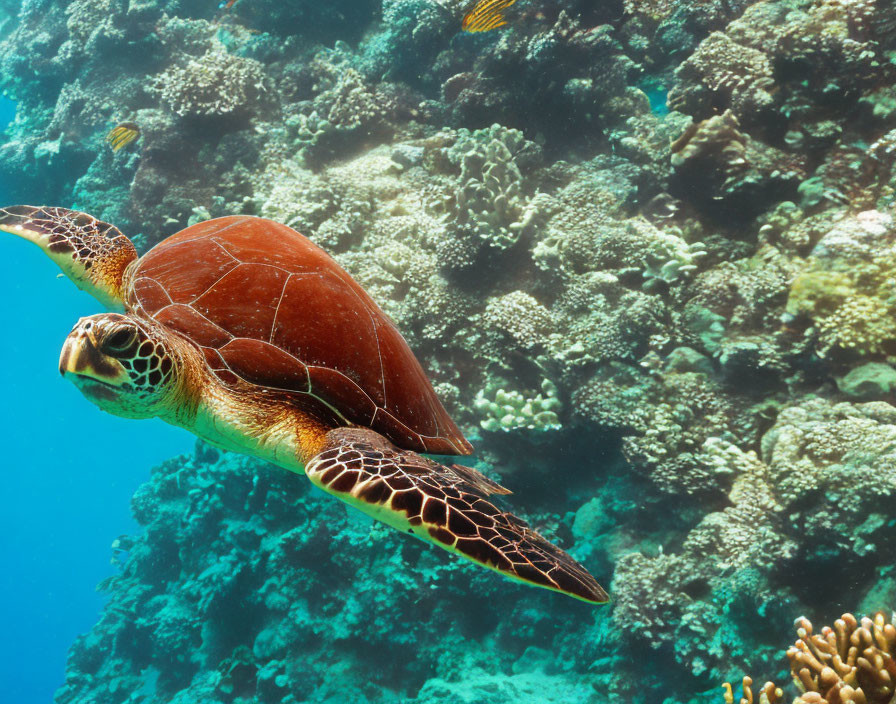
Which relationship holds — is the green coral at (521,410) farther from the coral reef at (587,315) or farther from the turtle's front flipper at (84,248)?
the turtle's front flipper at (84,248)

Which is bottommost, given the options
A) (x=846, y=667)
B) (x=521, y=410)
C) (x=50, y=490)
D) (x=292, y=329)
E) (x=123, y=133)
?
(x=50, y=490)

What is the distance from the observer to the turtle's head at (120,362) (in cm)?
168

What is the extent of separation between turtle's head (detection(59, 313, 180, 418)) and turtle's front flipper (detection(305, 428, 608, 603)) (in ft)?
2.52

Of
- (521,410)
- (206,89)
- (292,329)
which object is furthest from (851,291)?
(206,89)

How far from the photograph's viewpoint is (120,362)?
1744 millimetres

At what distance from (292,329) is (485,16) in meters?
5.64

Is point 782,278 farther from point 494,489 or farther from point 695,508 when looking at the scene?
point 494,489

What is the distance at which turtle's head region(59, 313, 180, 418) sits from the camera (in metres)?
1.68

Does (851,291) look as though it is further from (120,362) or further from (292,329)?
(120,362)

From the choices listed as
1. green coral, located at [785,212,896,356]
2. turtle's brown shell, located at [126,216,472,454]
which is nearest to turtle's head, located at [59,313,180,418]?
turtle's brown shell, located at [126,216,472,454]

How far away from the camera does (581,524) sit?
470 cm

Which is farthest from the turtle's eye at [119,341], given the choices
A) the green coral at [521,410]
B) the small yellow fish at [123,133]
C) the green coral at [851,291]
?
the small yellow fish at [123,133]

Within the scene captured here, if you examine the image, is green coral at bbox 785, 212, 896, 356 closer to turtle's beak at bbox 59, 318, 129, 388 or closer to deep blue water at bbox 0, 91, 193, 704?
turtle's beak at bbox 59, 318, 129, 388

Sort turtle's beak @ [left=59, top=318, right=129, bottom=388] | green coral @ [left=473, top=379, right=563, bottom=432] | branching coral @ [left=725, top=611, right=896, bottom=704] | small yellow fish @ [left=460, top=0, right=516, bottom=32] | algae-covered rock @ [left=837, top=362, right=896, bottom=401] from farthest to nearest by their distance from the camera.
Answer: small yellow fish @ [left=460, top=0, right=516, bottom=32] → green coral @ [left=473, top=379, right=563, bottom=432] → algae-covered rock @ [left=837, top=362, right=896, bottom=401] → branching coral @ [left=725, top=611, right=896, bottom=704] → turtle's beak @ [left=59, top=318, right=129, bottom=388]
